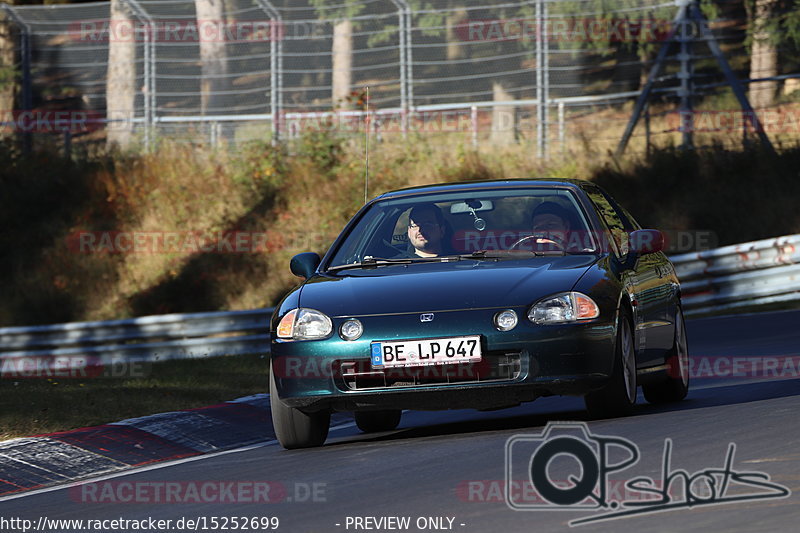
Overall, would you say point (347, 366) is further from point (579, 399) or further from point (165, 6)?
point (165, 6)

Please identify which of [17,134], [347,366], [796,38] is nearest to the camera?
[347,366]

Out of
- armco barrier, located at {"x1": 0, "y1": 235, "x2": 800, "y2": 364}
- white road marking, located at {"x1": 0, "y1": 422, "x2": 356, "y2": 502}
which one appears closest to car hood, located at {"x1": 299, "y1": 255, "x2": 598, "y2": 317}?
white road marking, located at {"x1": 0, "y1": 422, "x2": 356, "y2": 502}

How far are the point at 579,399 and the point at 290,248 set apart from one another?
1612cm

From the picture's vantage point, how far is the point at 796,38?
90.1 feet

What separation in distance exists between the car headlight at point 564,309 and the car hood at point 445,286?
5cm

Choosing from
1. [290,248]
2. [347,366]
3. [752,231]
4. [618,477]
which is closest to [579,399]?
[347,366]

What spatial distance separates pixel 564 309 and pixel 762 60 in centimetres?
1989

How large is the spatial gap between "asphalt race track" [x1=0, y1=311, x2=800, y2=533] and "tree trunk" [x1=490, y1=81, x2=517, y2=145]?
1688cm

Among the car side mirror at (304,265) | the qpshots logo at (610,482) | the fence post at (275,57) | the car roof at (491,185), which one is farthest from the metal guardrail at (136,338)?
the qpshots logo at (610,482)

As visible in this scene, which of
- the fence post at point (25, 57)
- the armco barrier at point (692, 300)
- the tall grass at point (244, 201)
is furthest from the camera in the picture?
the fence post at point (25, 57)

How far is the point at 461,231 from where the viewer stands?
1016 centimetres

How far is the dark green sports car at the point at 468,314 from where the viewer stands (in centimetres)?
889

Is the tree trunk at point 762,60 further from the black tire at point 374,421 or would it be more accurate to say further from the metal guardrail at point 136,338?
the black tire at point 374,421

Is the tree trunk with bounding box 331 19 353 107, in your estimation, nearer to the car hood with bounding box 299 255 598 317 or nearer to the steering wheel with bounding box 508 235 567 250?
the steering wheel with bounding box 508 235 567 250
